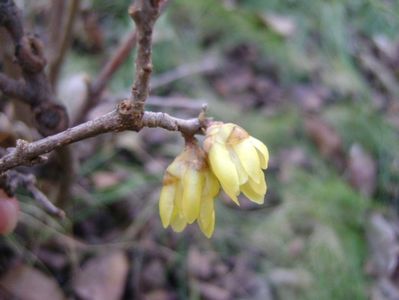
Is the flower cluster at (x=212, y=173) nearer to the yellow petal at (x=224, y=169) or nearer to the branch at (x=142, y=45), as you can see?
the yellow petal at (x=224, y=169)

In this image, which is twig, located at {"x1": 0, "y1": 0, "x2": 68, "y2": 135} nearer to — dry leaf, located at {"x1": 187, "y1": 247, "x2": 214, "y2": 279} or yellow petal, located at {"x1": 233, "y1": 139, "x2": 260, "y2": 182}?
yellow petal, located at {"x1": 233, "y1": 139, "x2": 260, "y2": 182}

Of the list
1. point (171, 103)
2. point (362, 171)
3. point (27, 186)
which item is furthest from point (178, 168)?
point (362, 171)

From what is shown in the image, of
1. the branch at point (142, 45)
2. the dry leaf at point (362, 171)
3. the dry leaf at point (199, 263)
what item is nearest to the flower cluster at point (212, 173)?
the branch at point (142, 45)

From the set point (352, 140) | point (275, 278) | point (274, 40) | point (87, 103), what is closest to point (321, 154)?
point (352, 140)

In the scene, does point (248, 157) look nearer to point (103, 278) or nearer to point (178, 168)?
point (178, 168)

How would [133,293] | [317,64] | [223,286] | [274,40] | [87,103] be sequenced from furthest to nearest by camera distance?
[317,64] → [274,40] → [223,286] → [133,293] → [87,103]

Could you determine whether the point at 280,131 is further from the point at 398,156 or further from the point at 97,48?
the point at 97,48
